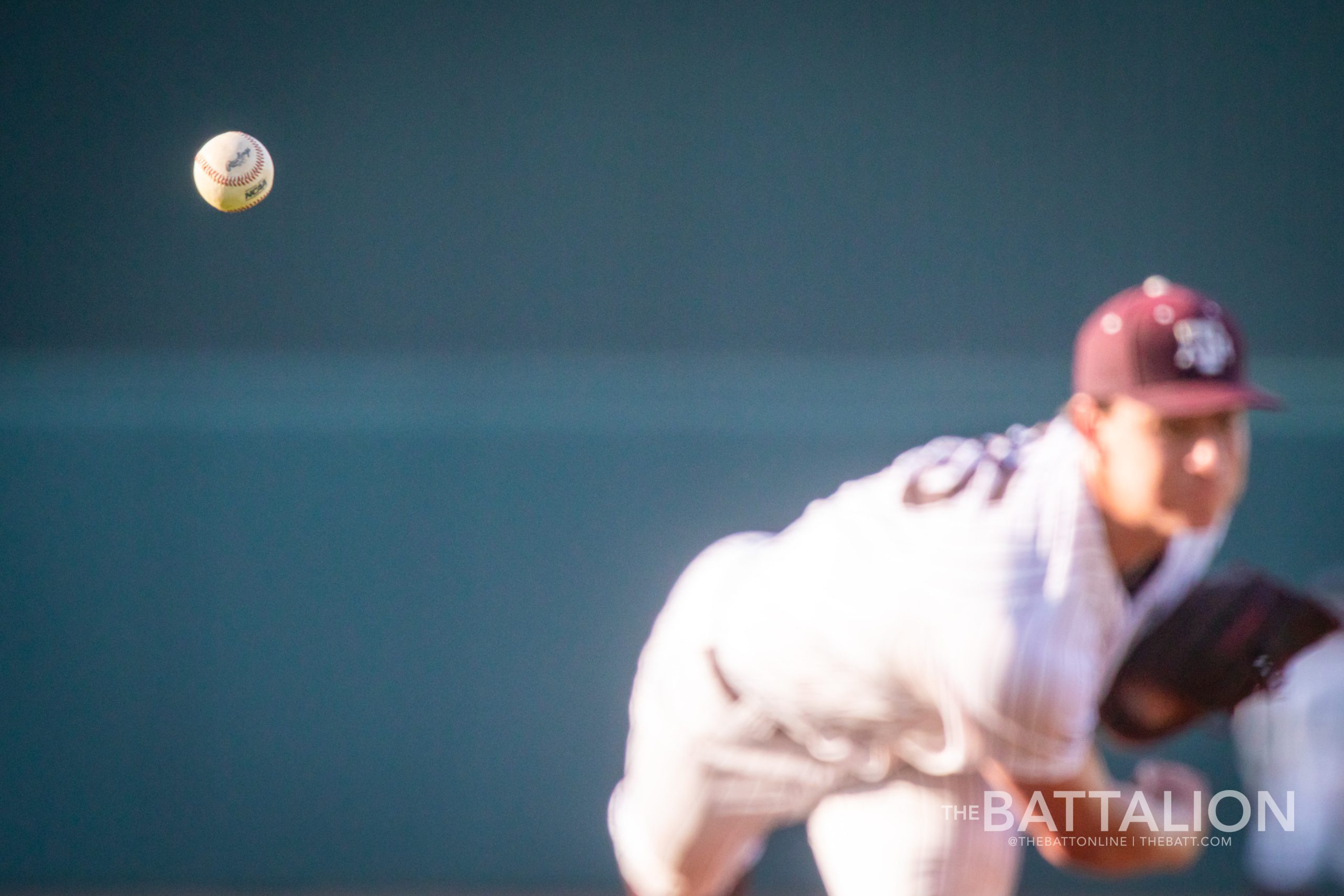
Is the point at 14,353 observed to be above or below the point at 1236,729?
above

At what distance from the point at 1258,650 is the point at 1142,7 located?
344cm

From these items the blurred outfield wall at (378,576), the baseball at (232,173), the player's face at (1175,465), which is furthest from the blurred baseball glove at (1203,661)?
the baseball at (232,173)

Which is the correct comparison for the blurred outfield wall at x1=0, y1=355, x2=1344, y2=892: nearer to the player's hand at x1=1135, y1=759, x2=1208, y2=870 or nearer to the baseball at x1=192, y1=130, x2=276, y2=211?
the baseball at x1=192, y1=130, x2=276, y2=211

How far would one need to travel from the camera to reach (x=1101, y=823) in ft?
7.03

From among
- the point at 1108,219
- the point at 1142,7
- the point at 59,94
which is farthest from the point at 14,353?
the point at 1142,7

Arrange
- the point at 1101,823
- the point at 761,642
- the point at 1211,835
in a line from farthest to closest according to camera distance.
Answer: the point at 1211,835 → the point at 761,642 → the point at 1101,823

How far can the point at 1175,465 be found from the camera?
1.86 m

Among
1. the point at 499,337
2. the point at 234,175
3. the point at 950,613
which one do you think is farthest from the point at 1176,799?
the point at 499,337

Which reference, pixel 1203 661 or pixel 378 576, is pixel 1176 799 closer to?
pixel 1203 661

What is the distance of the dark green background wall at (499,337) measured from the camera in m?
4.83

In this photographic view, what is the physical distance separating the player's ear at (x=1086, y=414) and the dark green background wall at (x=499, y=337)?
2865 mm

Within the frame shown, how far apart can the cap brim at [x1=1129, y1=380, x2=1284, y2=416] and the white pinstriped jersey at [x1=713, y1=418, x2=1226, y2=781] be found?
18 centimetres

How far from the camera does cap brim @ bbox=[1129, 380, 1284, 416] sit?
6.00ft

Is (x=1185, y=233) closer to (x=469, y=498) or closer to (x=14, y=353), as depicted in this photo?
(x=469, y=498)
